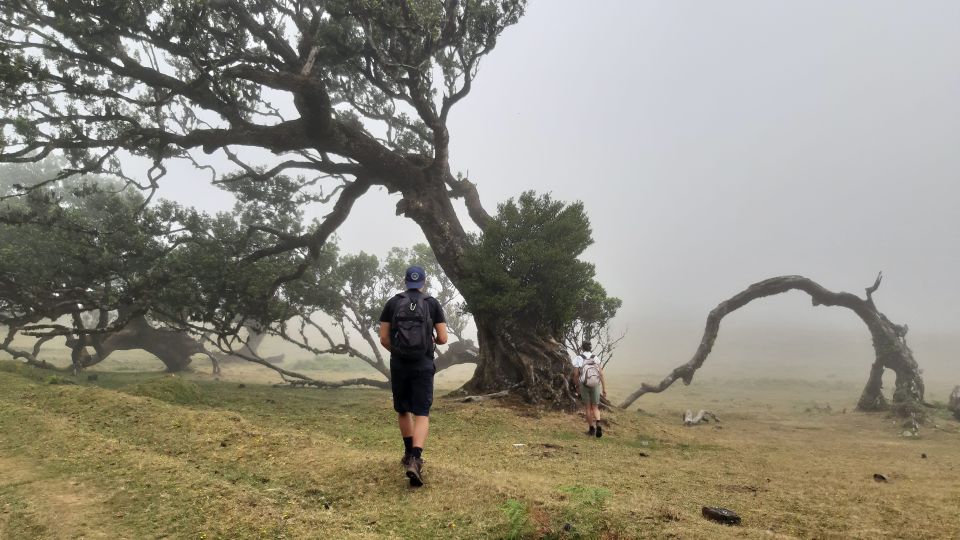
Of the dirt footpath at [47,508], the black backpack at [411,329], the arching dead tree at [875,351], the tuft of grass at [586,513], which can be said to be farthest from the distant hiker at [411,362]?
the arching dead tree at [875,351]

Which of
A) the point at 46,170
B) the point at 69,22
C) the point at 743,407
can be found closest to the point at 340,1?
the point at 69,22

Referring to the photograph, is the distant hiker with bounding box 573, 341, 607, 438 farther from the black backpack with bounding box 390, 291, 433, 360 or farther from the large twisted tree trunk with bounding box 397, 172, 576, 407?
the black backpack with bounding box 390, 291, 433, 360

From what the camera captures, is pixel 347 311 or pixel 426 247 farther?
pixel 426 247

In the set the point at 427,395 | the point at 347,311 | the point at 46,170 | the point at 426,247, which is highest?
the point at 46,170

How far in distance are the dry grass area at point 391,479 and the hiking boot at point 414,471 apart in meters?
0.14

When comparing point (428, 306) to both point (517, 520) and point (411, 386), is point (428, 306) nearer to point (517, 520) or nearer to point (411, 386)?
point (411, 386)

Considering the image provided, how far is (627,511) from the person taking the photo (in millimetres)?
4383

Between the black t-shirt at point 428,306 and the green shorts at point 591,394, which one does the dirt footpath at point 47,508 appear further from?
the green shorts at point 591,394

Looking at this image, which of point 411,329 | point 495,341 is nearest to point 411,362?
point 411,329

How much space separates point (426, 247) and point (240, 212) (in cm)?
1170

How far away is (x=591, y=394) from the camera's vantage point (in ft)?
33.6

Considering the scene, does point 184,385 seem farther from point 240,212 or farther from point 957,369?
point 957,369

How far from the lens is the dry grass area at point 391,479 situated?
407cm

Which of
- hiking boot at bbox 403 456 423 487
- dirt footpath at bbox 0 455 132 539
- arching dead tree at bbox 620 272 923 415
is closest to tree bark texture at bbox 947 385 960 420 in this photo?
arching dead tree at bbox 620 272 923 415
